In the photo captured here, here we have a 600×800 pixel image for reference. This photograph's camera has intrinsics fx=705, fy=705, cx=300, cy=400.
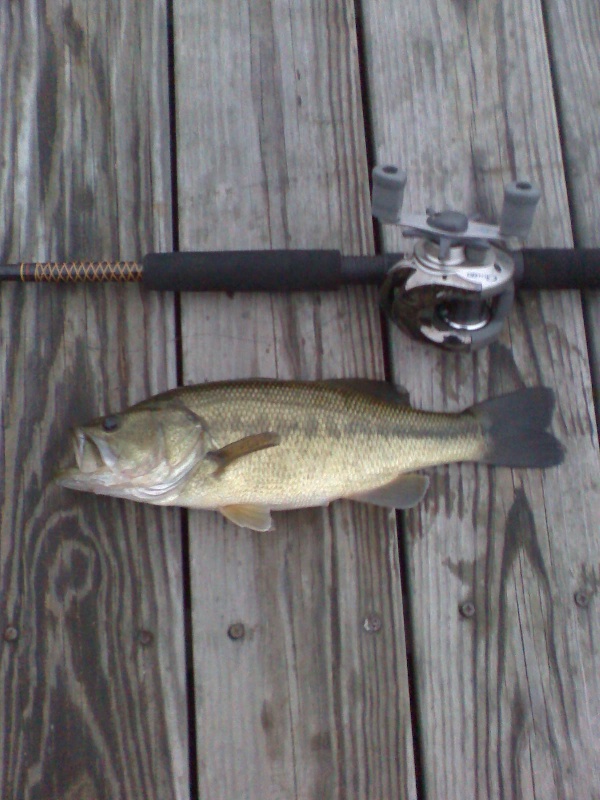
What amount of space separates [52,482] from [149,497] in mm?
337

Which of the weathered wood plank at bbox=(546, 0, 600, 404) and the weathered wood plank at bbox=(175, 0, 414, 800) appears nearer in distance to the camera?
the weathered wood plank at bbox=(175, 0, 414, 800)

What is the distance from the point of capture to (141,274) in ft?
6.91

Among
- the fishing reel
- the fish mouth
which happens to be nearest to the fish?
the fish mouth

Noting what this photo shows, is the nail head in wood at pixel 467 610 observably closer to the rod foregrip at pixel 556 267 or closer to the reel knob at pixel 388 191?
the rod foregrip at pixel 556 267

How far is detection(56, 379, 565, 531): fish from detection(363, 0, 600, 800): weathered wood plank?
0.14 metres

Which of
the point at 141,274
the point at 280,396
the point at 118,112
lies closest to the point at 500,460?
the point at 280,396

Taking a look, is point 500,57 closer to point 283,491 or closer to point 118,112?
point 118,112

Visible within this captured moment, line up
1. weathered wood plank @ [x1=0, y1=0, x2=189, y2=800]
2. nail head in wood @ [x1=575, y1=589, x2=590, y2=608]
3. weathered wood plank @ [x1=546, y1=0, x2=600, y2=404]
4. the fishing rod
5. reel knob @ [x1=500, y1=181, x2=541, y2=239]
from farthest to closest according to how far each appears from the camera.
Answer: weathered wood plank @ [x1=546, y1=0, x2=600, y2=404] → nail head in wood @ [x1=575, y1=589, x2=590, y2=608] → weathered wood plank @ [x1=0, y1=0, x2=189, y2=800] → the fishing rod → reel knob @ [x1=500, y1=181, x2=541, y2=239]

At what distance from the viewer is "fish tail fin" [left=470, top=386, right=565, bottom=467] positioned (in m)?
2.04

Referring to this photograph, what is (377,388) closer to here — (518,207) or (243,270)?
(243,270)

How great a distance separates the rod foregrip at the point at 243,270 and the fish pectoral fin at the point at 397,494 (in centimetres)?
63

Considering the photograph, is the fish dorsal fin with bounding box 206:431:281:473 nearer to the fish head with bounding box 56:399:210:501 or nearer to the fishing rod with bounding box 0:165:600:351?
the fish head with bounding box 56:399:210:501

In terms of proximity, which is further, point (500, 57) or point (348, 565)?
point (500, 57)

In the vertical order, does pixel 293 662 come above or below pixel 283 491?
below
